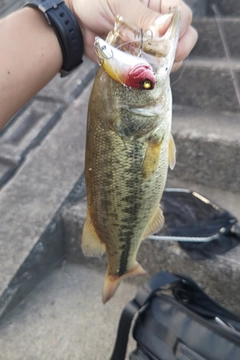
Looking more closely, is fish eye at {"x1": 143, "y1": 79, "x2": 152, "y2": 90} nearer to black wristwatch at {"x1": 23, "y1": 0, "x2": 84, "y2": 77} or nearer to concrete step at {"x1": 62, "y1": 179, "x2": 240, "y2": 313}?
black wristwatch at {"x1": 23, "y1": 0, "x2": 84, "y2": 77}

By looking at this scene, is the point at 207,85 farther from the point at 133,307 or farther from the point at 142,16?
the point at 133,307

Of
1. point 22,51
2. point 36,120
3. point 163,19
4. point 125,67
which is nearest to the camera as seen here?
point 125,67

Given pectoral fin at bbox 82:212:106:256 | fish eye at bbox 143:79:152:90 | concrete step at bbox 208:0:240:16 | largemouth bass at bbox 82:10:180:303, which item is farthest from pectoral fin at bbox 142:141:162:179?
concrete step at bbox 208:0:240:16

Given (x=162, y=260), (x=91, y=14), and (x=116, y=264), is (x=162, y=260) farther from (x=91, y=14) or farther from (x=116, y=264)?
(x=91, y=14)

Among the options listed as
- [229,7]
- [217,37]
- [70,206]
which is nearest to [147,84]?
[70,206]

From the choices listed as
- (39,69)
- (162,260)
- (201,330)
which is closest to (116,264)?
(201,330)

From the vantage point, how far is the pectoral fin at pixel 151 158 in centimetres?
120

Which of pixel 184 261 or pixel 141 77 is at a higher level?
pixel 141 77

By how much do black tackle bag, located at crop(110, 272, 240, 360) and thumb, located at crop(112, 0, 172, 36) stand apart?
964 mm

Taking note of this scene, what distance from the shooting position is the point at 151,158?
122cm


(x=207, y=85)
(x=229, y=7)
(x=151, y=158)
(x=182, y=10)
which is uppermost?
(x=182, y=10)

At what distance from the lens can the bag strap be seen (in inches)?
57.8

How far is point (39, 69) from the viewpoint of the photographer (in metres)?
1.58

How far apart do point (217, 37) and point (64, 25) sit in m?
1.85
